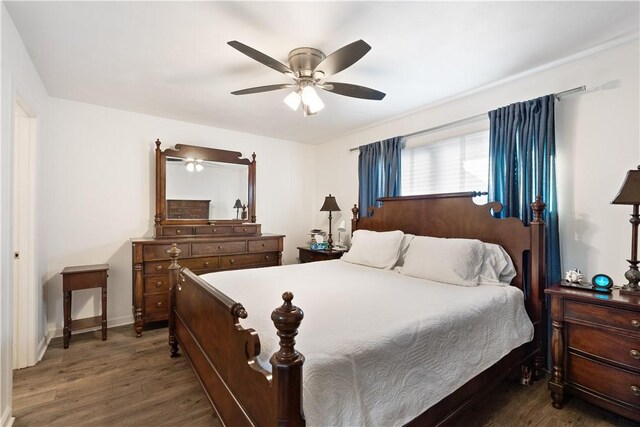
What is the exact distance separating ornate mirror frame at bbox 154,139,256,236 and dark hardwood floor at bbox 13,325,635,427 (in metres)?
1.50

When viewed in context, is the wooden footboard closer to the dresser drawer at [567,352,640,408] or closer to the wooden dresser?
the wooden dresser

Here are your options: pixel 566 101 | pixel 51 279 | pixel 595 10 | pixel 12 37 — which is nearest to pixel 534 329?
pixel 566 101

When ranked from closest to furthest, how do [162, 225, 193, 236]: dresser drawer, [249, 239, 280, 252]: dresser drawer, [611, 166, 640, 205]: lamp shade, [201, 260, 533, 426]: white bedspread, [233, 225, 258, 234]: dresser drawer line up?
[201, 260, 533, 426]: white bedspread → [611, 166, 640, 205]: lamp shade → [162, 225, 193, 236]: dresser drawer → [249, 239, 280, 252]: dresser drawer → [233, 225, 258, 234]: dresser drawer

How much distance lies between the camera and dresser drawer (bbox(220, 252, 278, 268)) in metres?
3.71

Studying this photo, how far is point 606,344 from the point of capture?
6.05 ft

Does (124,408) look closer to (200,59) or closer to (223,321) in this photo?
(223,321)

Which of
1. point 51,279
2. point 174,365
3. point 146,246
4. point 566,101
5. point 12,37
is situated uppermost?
point 12,37

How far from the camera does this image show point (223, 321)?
155cm

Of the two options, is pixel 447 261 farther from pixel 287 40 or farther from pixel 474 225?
pixel 287 40

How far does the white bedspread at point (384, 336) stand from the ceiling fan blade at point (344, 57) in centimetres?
152

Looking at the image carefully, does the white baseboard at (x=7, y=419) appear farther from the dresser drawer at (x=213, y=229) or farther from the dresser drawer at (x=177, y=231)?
the dresser drawer at (x=213, y=229)

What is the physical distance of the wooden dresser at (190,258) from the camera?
10.4 ft

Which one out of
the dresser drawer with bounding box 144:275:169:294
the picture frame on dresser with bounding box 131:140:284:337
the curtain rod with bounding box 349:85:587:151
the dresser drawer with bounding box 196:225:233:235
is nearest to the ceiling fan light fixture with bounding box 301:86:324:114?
the curtain rod with bounding box 349:85:587:151

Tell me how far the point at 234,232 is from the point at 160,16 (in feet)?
8.88
